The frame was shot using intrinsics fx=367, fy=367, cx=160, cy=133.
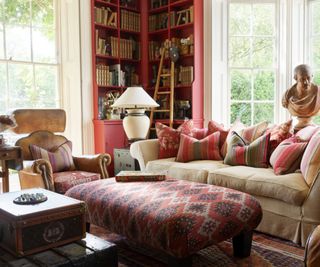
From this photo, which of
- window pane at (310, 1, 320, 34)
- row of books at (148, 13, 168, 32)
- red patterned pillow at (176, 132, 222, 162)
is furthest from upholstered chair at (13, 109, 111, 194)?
window pane at (310, 1, 320, 34)

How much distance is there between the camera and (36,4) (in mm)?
4738

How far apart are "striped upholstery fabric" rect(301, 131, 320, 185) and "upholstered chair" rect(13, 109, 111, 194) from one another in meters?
1.97

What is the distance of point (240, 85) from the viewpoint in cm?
508

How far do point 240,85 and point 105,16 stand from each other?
2.13 m

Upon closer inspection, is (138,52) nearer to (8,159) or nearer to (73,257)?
(8,159)

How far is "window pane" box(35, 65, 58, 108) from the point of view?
4.82m

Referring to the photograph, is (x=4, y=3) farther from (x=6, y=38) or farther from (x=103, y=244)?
(x=103, y=244)

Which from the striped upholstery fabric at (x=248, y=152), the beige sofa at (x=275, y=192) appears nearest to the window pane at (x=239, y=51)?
the striped upholstery fabric at (x=248, y=152)

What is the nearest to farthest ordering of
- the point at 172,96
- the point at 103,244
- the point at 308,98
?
the point at 103,244 < the point at 308,98 < the point at 172,96

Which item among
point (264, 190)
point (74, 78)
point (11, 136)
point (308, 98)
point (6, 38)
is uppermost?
point (6, 38)

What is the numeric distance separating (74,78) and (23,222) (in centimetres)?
351

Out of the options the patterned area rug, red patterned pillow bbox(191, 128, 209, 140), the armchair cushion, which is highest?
red patterned pillow bbox(191, 128, 209, 140)

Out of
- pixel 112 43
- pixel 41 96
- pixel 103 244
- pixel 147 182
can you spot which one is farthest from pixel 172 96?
pixel 103 244

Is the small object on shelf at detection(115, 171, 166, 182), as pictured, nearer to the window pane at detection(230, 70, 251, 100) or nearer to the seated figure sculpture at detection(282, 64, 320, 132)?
the seated figure sculpture at detection(282, 64, 320, 132)
